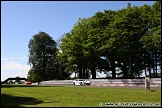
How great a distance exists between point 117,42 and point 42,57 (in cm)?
5325

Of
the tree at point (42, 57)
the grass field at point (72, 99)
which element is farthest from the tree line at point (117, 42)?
the grass field at point (72, 99)

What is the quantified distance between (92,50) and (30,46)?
159ft

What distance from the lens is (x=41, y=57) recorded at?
109 metres

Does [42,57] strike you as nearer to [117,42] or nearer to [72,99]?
[117,42]

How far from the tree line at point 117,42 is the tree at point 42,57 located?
77.7 ft

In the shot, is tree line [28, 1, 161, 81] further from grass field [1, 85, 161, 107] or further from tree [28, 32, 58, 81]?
grass field [1, 85, 161, 107]

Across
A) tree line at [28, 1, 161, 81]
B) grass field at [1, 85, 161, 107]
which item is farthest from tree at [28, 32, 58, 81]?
grass field at [1, 85, 161, 107]

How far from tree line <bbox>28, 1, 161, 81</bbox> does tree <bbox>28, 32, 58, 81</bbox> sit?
23678mm

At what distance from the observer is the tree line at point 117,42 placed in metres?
58.4

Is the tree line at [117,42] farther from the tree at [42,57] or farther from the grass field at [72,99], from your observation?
the grass field at [72,99]

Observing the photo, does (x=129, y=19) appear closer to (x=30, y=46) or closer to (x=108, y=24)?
(x=108, y=24)

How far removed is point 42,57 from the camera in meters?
109

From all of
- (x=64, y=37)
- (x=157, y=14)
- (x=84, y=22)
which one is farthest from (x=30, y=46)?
(x=157, y=14)

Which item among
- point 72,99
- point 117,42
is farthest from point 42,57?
point 72,99
